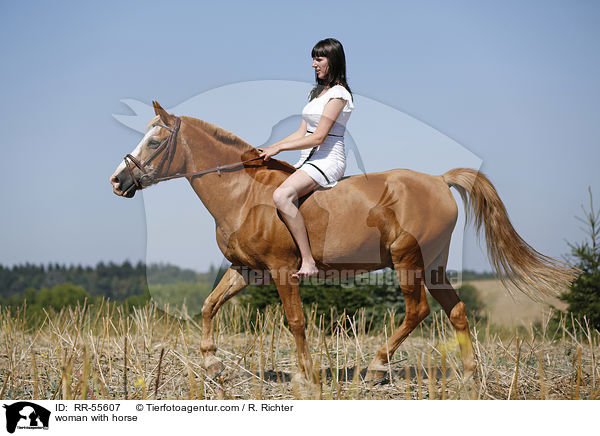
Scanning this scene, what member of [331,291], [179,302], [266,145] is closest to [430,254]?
[266,145]

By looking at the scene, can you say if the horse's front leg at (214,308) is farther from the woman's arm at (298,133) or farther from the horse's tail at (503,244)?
the horse's tail at (503,244)

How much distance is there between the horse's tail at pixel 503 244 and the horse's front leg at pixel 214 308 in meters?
2.23

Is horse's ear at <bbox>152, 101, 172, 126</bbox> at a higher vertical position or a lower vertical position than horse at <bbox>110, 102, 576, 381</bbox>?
higher

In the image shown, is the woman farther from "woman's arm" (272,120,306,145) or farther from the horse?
the horse

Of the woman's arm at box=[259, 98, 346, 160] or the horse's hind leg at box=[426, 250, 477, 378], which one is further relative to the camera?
the horse's hind leg at box=[426, 250, 477, 378]

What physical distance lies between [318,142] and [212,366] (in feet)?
7.40

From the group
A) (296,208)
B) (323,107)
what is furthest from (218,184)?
(323,107)

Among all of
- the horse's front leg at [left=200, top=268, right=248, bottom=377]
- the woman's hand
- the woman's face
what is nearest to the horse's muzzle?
the woman's hand

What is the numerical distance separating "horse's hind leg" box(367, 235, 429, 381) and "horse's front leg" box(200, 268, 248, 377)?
142 cm

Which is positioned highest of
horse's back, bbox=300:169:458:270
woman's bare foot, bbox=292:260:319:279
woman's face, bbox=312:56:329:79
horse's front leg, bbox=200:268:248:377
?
woman's face, bbox=312:56:329:79

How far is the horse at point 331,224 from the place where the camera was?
4.10 meters

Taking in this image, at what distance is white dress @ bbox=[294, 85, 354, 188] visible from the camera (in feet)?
12.9

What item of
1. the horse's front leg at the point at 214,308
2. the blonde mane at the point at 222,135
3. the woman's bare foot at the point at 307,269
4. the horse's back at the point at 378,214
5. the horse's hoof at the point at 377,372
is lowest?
the horse's hoof at the point at 377,372
